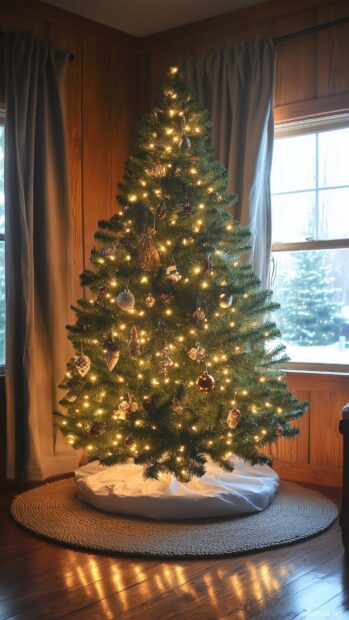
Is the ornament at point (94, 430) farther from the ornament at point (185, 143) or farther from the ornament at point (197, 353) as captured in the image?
the ornament at point (185, 143)

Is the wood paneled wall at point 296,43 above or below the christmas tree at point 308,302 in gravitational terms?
above

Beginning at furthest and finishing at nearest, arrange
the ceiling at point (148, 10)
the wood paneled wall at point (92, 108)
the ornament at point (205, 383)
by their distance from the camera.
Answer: the wood paneled wall at point (92, 108) < the ceiling at point (148, 10) < the ornament at point (205, 383)

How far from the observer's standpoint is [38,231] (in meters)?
3.96

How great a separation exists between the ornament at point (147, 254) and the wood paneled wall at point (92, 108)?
1065mm

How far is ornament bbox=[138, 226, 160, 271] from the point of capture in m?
3.26

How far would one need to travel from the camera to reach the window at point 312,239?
3.94 m

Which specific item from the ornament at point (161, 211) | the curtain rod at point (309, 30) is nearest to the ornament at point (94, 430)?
the ornament at point (161, 211)

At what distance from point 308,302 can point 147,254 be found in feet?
3.95

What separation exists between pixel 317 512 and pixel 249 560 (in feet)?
2.26

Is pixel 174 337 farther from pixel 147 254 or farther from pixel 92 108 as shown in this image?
pixel 92 108

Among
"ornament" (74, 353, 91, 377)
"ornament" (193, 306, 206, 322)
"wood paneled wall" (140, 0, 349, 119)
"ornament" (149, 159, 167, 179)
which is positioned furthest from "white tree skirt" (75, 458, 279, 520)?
"wood paneled wall" (140, 0, 349, 119)

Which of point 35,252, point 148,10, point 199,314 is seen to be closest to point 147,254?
point 199,314

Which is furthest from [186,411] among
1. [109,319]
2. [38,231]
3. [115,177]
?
[115,177]

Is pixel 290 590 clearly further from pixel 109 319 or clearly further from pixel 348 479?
pixel 109 319
